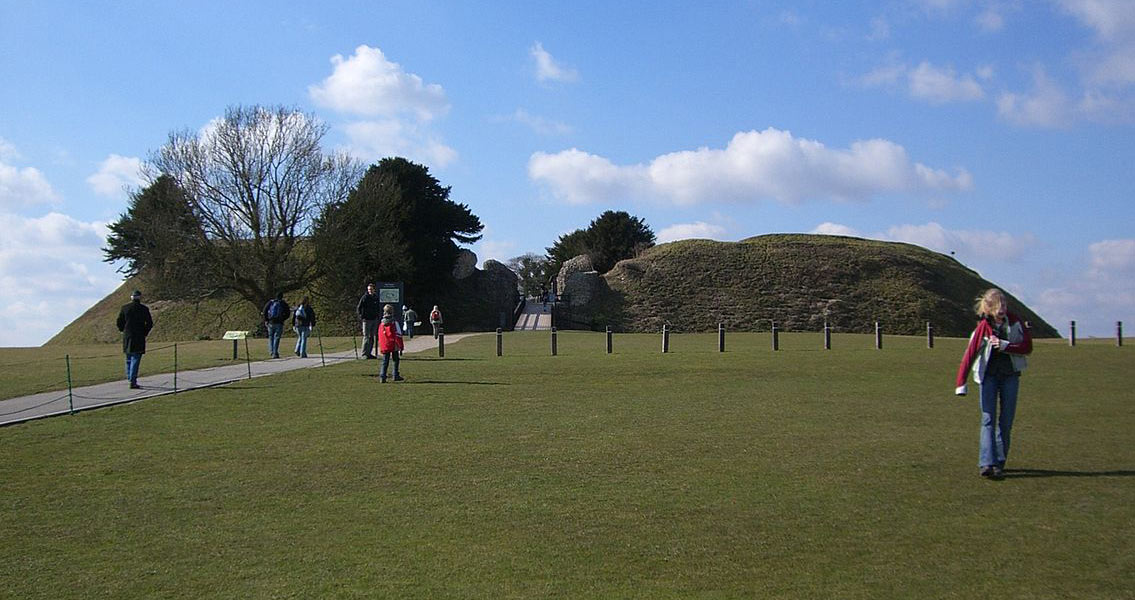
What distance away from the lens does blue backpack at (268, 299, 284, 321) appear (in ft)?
85.2

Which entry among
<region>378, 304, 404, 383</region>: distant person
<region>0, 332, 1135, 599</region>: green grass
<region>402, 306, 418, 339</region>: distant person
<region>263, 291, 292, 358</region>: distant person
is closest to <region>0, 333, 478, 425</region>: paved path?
<region>0, 332, 1135, 599</region>: green grass

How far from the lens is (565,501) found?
7.31 m

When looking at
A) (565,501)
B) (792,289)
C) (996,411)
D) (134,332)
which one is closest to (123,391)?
(134,332)

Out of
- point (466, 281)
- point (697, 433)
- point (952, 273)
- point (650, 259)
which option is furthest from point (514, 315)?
point (697, 433)

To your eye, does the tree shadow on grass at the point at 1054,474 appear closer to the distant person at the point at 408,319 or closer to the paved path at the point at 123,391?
the paved path at the point at 123,391

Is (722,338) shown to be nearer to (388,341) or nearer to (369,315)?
(369,315)

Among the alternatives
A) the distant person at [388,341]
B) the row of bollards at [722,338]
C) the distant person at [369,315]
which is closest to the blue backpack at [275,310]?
the distant person at [369,315]

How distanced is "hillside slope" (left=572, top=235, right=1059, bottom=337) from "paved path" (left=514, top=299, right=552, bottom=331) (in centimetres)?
205

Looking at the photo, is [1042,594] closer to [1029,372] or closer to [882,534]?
[882,534]

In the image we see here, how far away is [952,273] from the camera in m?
65.8

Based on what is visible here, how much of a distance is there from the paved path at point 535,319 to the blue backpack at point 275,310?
29159mm

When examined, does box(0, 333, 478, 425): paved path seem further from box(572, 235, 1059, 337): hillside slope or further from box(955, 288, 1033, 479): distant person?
box(572, 235, 1059, 337): hillside slope

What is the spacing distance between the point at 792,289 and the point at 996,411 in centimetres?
5553

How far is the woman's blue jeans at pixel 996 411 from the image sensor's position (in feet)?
27.2
